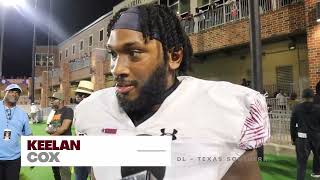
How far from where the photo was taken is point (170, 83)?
968mm

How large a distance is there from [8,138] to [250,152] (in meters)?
3.34

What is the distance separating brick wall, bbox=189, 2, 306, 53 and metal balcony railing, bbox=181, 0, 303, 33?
7.3 inches

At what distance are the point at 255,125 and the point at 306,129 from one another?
497cm

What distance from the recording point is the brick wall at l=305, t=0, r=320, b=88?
8922 millimetres

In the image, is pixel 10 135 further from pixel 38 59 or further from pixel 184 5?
pixel 38 59

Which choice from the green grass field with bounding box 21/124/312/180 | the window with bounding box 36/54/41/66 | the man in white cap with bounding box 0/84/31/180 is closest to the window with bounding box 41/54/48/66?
the window with bounding box 36/54/41/66

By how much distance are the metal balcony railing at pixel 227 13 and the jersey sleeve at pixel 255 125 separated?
9.60m

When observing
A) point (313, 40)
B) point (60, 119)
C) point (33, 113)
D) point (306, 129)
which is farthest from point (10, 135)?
point (33, 113)

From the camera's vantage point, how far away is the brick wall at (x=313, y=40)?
→ 8.92m

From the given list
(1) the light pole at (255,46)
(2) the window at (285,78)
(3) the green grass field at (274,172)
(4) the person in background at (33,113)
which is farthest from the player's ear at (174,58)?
(4) the person in background at (33,113)

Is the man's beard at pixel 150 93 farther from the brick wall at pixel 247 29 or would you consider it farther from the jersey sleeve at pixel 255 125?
the brick wall at pixel 247 29

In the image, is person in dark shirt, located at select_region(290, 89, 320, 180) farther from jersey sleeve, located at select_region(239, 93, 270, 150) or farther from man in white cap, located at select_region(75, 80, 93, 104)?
jersey sleeve, located at select_region(239, 93, 270, 150)

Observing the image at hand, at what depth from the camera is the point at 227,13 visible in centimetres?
1227

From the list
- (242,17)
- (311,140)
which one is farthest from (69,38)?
(311,140)
